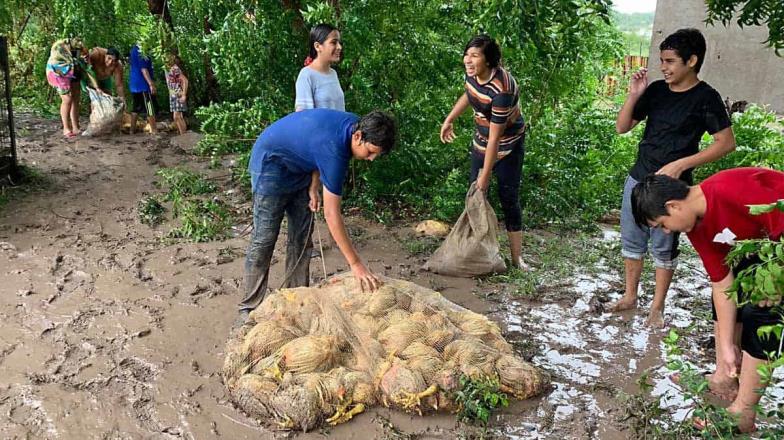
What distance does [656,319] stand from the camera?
4.08 m

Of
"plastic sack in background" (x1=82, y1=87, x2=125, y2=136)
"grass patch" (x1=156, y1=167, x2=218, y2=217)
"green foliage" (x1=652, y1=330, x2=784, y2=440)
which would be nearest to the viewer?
"green foliage" (x1=652, y1=330, x2=784, y2=440)

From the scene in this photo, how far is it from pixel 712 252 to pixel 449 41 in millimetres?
4273

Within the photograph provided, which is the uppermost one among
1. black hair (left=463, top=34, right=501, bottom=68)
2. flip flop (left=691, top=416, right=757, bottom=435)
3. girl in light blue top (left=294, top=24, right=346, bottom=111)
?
black hair (left=463, top=34, right=501, bottom=68)

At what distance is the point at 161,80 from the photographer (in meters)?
11.6

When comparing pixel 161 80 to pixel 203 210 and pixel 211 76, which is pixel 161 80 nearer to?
pixel 211 76

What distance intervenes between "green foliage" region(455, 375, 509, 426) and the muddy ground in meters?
0.07

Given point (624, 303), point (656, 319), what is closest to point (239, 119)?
point (624, 303)

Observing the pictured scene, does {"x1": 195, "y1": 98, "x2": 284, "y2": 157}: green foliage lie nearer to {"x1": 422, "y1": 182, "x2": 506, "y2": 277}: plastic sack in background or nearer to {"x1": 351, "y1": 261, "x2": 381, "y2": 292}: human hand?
{"x1": 422, "y1": 182, "x2": 506, "y2": 277}: plastic sack in background

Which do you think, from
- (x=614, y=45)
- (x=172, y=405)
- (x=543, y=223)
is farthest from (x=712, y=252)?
(x=614, y=45)

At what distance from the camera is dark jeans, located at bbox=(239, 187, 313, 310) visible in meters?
3.76

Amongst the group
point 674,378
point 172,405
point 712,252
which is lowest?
point 172,405

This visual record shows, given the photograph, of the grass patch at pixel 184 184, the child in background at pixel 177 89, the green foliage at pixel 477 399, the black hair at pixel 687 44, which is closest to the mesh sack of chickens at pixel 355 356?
the green foliage at pixel 477 399

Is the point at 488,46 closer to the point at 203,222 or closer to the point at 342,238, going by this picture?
the point at 342,238

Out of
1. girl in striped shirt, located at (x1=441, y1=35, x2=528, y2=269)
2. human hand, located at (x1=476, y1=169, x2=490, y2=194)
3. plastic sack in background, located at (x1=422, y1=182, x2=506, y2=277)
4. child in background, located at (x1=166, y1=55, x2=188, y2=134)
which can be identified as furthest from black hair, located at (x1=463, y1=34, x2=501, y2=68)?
child in background, located at (x1=166, y1=55, x2=188, y2=134)
